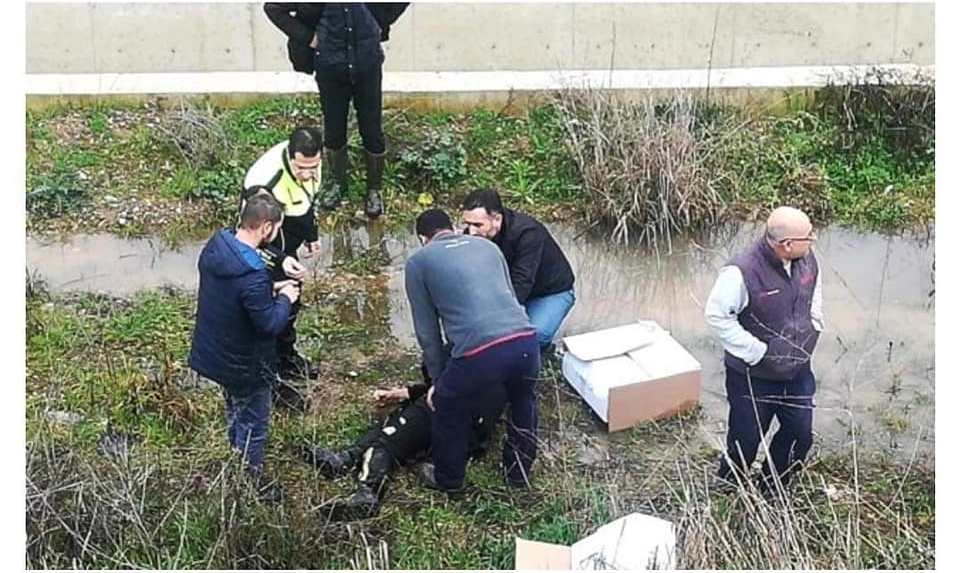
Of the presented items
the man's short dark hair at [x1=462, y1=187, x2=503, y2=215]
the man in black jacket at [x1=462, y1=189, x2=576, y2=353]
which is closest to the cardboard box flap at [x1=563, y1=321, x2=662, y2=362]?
the man in black jacket at [x1=462, y1=189, x2=576, y2=353]

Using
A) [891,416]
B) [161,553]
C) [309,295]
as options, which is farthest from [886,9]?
[161,553]

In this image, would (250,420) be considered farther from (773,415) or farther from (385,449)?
(773,415)

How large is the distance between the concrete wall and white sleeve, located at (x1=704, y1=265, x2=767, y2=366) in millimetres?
4327

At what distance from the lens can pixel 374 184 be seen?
26.9ft

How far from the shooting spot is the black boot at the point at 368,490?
526 cm

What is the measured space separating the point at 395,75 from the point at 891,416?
4.49m

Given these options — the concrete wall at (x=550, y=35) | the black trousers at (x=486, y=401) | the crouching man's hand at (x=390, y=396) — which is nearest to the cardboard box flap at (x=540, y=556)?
the black trousers at (x=486, y=401)

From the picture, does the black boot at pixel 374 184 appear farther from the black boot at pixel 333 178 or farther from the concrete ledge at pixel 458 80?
the concrete ledge at pixel 458 80

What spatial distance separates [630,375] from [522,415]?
2.54 ft

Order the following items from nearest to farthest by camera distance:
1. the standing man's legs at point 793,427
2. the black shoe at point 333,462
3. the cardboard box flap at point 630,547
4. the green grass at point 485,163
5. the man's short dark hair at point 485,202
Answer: the cardboard box flap at point 630,547 → the standing man's legs at point 793,427 → the black shoe at point 333,462 → the man's short dark hair at point 485,202 → the green grass at point 485,163

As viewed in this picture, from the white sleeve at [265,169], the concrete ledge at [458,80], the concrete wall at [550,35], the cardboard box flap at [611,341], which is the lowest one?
the cardboard box flap at [611,341]

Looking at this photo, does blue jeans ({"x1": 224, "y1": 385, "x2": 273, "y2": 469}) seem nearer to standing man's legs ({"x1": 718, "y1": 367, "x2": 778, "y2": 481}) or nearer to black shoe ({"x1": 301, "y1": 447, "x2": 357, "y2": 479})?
black shoe ({"x1": 301, "y1": 447, "x2": 357, "y2": 479})

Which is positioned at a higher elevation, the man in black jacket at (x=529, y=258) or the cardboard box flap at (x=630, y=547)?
the man in black jacket at (x=529, y=258)

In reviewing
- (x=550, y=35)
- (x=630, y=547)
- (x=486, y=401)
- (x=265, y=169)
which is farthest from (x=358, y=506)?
(x=550, y=35)
